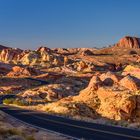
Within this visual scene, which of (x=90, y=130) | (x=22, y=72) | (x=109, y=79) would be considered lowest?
(x=90, y=130)

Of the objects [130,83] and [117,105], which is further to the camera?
[130,83]

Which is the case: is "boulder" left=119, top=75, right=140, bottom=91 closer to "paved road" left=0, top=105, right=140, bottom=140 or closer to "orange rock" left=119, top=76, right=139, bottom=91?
"orange rock" left=119, top=76, right=139, bottom=91

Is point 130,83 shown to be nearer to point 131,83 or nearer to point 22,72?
point 131,83

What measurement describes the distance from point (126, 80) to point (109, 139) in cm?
3761

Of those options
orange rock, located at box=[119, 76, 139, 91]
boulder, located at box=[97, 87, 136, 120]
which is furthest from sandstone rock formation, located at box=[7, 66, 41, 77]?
boulder, located at box=[97, 87, 136, 120]

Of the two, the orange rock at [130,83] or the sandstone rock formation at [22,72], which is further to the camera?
the sandstone rock formation at [22,72]

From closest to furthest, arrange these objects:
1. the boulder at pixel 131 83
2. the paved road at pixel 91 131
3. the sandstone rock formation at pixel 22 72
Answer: the paved road at pixel 91 131 < the boulder at pixel 131 83 < the sandstone rock formation at pixel 22 72

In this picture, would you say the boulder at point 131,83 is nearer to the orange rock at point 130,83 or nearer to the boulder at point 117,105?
the orange rock at point 130,83

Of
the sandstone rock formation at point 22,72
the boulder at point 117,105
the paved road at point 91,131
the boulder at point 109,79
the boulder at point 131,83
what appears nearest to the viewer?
the paved road at point 91,131

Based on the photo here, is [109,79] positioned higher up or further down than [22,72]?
further down

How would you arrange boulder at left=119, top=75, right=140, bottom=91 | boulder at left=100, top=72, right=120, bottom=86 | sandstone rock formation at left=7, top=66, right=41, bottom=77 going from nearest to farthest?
1. boulder at left=119, top=75, right=140, bottom=91
2. boulder at left=100, top=72, right=120, bottom=86
3. sandstone rock formation at left=7, top=66, right=41, bottom=77

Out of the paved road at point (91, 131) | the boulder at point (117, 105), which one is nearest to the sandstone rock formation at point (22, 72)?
the boulder at point (117, 105)

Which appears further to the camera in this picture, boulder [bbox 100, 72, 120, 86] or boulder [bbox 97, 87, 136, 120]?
boulder [bbox 100, 72, 120, 86]

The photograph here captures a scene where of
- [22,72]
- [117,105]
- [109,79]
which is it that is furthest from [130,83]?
[22,72]
